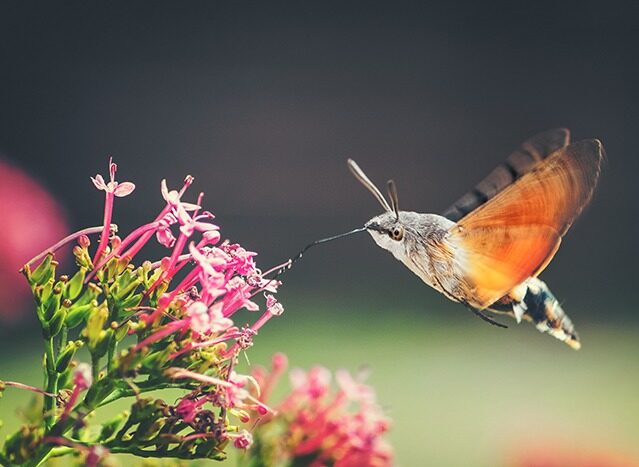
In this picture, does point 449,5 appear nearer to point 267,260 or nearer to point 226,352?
point 267,260

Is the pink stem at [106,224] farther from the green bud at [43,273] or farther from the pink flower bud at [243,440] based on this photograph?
the pink flower bud at [243,440]

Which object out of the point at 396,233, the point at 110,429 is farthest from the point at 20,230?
the point at 110,429

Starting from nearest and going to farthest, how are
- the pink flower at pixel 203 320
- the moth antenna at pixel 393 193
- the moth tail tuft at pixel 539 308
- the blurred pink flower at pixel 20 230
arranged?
the pink flower at pixel 203 320 → the moth antenna at pixel 393 193 → the moth tail tuft at pixel 539 308 → the blurred pink flower at pixel 20 230

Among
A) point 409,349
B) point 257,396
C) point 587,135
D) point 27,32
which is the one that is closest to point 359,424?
point 257,396

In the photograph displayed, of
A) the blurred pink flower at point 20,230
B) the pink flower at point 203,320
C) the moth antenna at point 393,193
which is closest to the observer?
the pink flower at point 203,320

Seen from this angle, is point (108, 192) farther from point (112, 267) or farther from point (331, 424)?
point (331, 424)

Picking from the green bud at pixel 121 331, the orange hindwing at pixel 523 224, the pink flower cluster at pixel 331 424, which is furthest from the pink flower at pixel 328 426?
the orange hindwing at pixel 523 224
